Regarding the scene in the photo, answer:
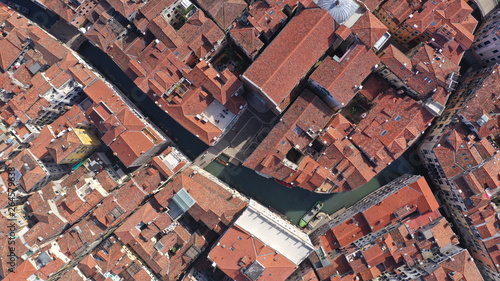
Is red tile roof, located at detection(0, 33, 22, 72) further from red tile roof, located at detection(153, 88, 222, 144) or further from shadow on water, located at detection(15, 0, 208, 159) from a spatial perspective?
red tile roof, located at detection(153, 88, 222, 144)

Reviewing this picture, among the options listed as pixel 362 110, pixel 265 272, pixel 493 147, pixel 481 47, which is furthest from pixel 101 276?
pixel 481 47

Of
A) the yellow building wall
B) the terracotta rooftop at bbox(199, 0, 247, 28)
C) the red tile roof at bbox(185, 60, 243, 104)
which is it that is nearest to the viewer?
the red tile roof at bbox(185, 60, 243, 104)

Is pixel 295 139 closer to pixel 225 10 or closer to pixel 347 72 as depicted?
pixel 347 72

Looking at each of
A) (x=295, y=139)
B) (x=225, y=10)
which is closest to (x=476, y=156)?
(x=295, y=139)

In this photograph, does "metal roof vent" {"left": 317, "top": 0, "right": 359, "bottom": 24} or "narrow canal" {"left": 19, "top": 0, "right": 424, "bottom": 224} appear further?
"narrow canal" {"left": 19, "top": 0, "right": 424, "bottom": 224}

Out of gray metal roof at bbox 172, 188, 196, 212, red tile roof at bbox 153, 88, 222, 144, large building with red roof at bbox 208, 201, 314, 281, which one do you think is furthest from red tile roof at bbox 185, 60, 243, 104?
large building with red roof at bbox 208, 201, 314, 281

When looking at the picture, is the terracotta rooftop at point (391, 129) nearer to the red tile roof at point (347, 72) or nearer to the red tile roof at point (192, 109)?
the red tile roof at point (347, 72)
